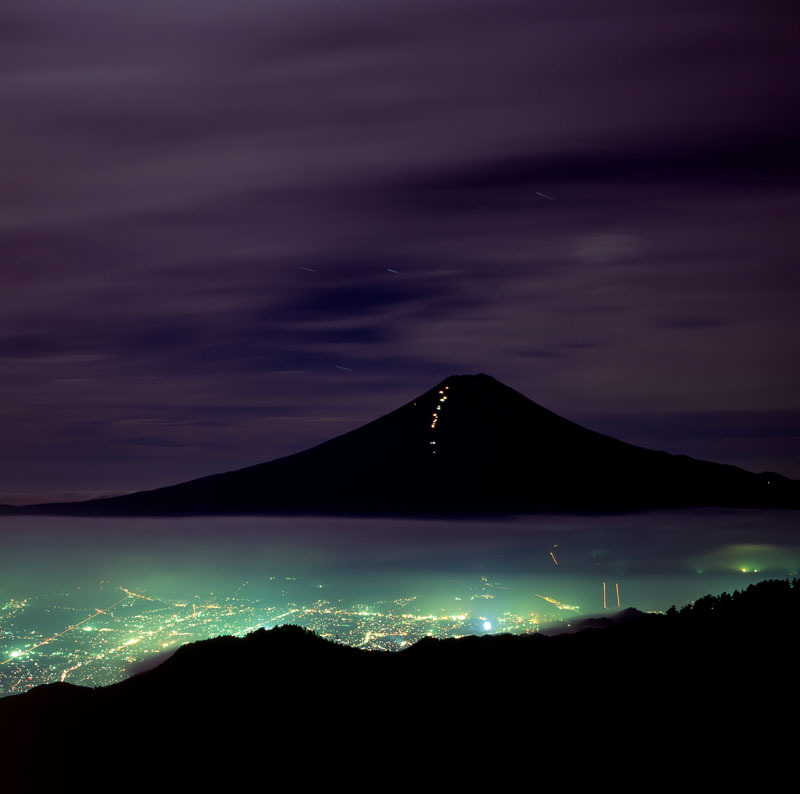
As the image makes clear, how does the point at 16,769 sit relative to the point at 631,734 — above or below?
below

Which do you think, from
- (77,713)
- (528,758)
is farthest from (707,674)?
(77,713)

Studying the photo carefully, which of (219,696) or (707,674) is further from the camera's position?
(219,696)

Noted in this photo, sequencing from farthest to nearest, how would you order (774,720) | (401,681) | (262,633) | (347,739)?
(262,633) → (401,681) → (347,739) → (774,720)

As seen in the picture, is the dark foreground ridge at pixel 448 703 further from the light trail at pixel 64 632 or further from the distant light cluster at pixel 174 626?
the light trail at pixel 64 632

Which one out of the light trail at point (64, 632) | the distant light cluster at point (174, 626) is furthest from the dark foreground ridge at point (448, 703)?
the light trail at point (64, 632)

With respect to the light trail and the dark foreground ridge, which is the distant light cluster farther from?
the dark foreground ridge

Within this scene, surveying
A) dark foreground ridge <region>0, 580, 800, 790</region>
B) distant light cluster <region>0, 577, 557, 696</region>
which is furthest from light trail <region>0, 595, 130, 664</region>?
dark foreground ridge <region>0, 580, 800, 790</region>

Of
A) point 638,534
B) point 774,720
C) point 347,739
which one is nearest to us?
point 774,720

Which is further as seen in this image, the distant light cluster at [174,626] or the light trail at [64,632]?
the light trail at [64,632]

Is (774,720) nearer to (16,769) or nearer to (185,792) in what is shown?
(185,792)
